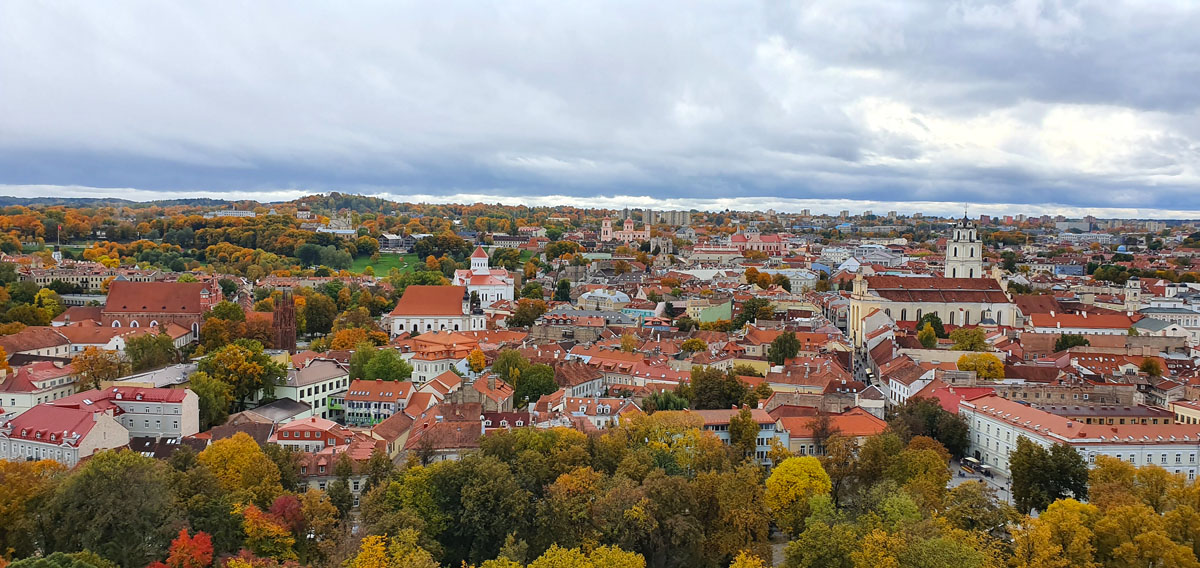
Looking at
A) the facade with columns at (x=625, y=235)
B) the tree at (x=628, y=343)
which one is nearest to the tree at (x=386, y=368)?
the tree at (x=628, y=343)

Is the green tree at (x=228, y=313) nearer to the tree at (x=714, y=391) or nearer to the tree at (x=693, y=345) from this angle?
the tree at (x=693, y=345)

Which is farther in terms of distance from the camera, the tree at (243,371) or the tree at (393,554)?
the tree at (243,371)

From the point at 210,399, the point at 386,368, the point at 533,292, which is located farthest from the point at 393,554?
the point at 533,292

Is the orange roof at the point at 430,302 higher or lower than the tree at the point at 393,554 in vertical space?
higher

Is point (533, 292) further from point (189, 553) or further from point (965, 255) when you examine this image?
point (189, 553)

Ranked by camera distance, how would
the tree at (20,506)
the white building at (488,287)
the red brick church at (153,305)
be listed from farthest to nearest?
the white building at (488,287), the red brick church at (153,305), the tree at (20,506)

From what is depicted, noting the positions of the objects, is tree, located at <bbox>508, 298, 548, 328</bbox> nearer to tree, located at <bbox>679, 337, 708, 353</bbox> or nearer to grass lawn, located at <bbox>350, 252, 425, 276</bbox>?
tree, located at <bbox>679, 337, 708, 353</bbox>
